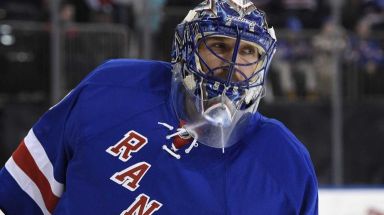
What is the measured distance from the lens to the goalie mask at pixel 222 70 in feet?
6.40

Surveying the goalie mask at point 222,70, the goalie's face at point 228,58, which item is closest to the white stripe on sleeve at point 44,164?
the goalie mask at point 222,70

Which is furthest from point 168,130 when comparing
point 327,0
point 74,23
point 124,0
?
point 327,0

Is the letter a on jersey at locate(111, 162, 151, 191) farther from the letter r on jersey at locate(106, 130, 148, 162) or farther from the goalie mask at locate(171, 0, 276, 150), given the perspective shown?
the goalie mask at locate(171, 0, 276, 150)

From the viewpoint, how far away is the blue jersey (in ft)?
6.47

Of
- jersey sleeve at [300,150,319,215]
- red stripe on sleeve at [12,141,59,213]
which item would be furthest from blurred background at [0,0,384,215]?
jersey sleeve at [300,150,319,215]

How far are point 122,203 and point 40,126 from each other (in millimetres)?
334

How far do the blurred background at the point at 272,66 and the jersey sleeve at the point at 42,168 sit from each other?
3877 millimetres

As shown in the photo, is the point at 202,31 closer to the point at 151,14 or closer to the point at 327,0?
the point at 151,14

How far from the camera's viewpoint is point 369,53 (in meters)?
6.86

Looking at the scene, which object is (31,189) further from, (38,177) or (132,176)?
(132,176)

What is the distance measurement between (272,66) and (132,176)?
15.5 feet

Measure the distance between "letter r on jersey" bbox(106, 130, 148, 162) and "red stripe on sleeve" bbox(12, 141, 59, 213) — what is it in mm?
221

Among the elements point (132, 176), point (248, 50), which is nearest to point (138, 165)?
point (132, 176)

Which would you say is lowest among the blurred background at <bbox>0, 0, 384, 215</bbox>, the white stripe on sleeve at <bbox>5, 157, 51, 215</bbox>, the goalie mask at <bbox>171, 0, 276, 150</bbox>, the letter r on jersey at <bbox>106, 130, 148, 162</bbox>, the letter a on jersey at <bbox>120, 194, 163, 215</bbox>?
the blurred background at <bbox>0, 0, 384, 215</bbox>
